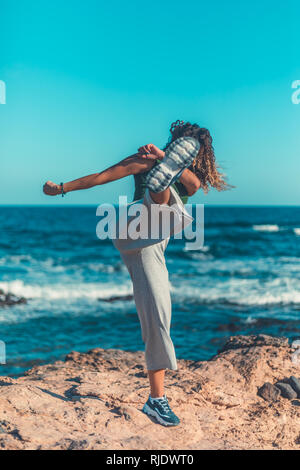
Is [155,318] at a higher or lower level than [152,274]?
lower

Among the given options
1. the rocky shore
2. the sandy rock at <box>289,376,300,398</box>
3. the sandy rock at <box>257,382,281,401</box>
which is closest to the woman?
the rocky shore

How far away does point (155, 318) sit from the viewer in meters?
2.92

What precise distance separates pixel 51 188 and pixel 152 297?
0.99 m

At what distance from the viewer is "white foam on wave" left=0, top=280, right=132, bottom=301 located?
488 inches

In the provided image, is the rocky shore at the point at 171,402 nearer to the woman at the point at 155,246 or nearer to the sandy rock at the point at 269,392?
the sandy rock at the point at 269,392

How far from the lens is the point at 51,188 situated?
114 inches

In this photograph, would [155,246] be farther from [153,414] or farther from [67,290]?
[67,290]

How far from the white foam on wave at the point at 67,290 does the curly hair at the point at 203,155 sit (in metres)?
9.47

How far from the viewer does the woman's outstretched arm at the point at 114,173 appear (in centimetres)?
278

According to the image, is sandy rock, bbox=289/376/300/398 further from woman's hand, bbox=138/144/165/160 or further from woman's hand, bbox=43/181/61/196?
woman's hand, bbox=43/181/61/196

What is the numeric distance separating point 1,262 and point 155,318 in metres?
18.5

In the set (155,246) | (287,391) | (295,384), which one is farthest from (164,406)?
(295,384)
